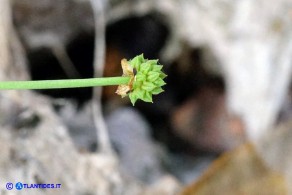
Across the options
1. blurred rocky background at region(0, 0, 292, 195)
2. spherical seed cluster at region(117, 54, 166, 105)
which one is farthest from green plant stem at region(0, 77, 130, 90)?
blurred rocky background at region(0, 0, 292, 195)

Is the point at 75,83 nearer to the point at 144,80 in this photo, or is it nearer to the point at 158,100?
the point at 144,80

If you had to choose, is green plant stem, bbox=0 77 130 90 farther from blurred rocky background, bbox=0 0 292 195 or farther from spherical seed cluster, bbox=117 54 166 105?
blurred rocky background, bbox=0 0 292 195

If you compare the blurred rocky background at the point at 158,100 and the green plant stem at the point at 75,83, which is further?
the blurred rocky background at the point at 158,100

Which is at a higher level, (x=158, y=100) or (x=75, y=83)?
(x=158, y=100)

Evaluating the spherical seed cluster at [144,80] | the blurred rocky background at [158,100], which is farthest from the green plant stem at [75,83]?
the blurred rocky background at [158,100]

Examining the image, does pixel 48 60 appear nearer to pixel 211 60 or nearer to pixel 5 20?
pixel 5 20

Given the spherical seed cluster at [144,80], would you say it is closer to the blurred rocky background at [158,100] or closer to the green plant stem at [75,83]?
the green plant stem at [75,83]

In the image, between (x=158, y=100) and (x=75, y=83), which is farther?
(x=158, y=100)

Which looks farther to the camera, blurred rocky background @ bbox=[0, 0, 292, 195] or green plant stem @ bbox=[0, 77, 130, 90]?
blurred rocky background @ bbox=[0, 0, 292, 195]

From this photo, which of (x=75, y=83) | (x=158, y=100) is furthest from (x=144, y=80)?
(x=158, y=100)
